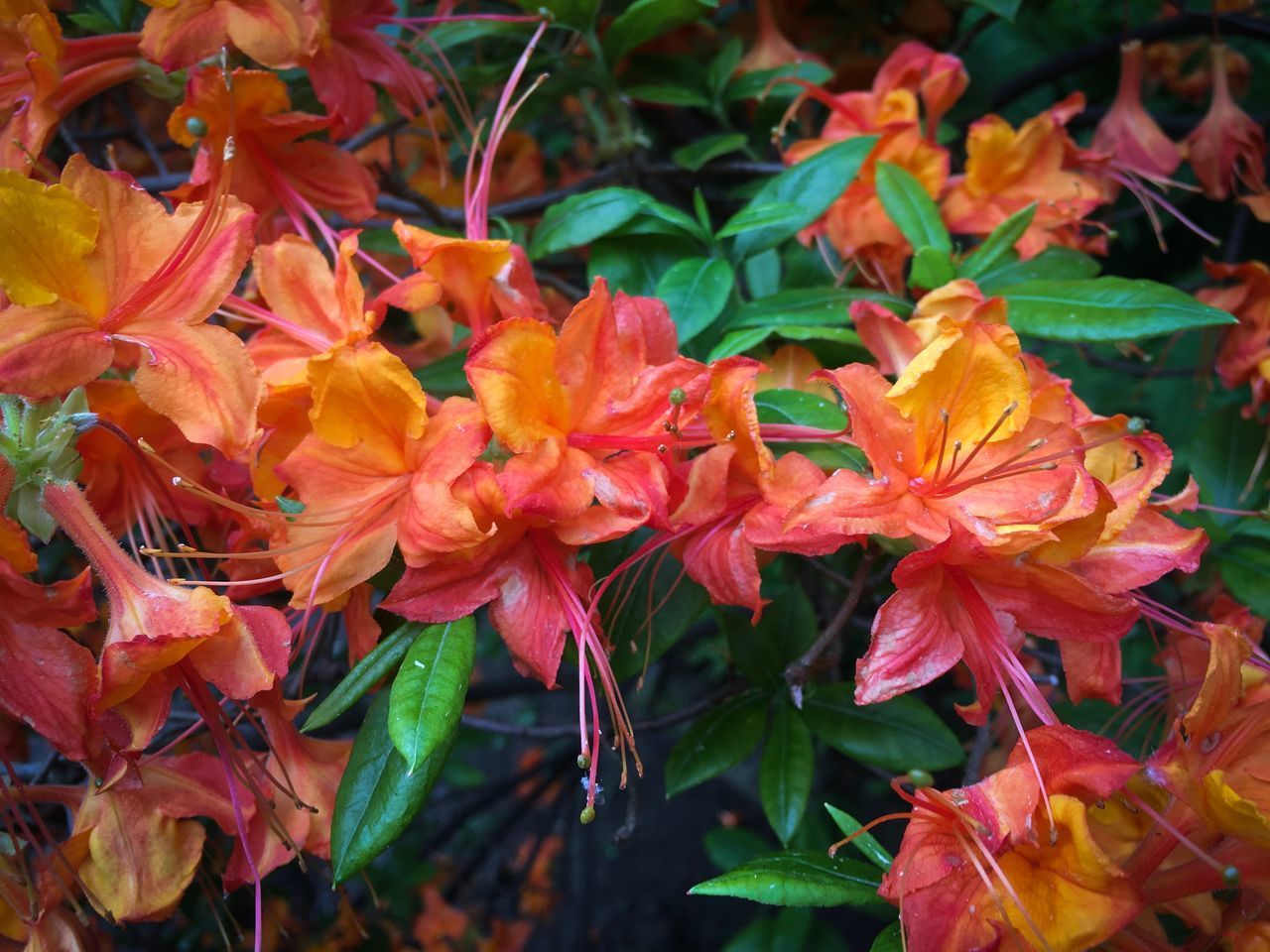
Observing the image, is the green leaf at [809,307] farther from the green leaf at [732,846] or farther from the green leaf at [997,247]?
the green leaf at [732,846]

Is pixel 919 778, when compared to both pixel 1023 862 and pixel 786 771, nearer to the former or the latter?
pixel 1023 862

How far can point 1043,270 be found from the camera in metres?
1.25

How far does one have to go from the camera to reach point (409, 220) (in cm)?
151

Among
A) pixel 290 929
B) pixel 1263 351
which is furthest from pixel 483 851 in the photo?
pixel 1263 351

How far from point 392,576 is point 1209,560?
0.98m

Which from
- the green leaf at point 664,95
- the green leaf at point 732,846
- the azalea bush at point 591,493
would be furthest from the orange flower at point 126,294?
the green leaf at point 732,846

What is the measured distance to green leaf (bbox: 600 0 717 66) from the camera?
1293mm

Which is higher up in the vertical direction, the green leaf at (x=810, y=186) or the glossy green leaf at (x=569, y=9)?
the glossy green leaf at (x=569, y=9)

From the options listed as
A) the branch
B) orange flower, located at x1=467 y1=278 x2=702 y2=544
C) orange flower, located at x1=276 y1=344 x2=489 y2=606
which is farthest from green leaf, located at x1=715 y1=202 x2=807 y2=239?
the branch

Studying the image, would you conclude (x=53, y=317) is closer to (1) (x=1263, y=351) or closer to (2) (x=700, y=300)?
(2) (x=700, y=300)

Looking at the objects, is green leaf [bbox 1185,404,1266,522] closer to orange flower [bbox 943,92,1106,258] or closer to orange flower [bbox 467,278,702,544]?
orange flower [bbox 943,92,1106,258]

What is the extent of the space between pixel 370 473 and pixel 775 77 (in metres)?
0.93

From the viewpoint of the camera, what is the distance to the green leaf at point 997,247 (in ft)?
3.93

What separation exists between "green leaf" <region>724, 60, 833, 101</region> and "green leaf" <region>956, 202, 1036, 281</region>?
1.37ft
